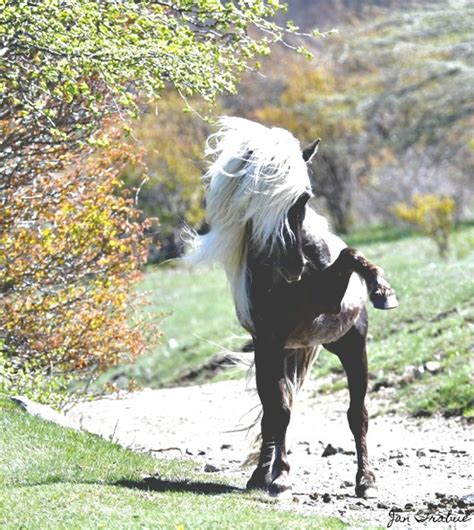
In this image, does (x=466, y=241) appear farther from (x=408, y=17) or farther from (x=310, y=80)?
(x=310, y=80)

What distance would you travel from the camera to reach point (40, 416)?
895 cm

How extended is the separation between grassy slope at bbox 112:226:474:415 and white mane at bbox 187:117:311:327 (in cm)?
137

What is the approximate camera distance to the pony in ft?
22.5

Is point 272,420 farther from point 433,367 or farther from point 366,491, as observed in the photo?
point 433,367

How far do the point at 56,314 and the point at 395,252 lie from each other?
18587 mm

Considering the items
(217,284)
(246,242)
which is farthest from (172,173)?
(246,242)

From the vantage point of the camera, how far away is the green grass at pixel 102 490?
19.7ft

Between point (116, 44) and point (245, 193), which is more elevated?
point (116, 44)

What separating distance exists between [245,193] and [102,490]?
2.08m

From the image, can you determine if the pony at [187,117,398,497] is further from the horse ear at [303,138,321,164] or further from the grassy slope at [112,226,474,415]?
the grassy slope at [112,226,474,415]

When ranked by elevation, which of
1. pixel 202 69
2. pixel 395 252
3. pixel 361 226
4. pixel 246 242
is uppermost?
pixel 202 69

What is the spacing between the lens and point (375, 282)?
674 centimetres

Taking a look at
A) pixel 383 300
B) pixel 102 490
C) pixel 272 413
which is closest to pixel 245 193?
pixel 383 300
